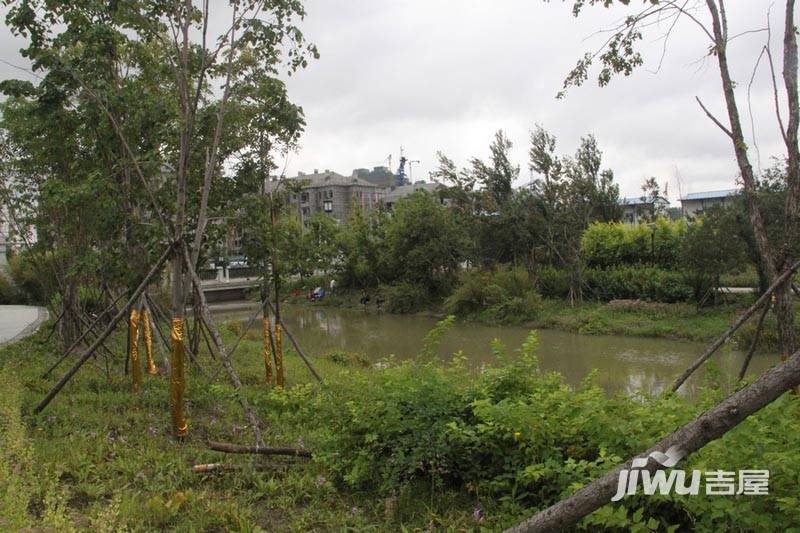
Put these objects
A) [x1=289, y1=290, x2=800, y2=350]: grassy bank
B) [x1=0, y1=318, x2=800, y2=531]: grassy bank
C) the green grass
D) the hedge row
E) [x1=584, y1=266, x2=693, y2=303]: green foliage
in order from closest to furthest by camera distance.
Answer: [x1=0, y1=318, x2=800, y2=531]: grassy bank → the green grass → [x1=289, y1=290, x2=800, y2=350]: grassy bank → [x1=584, y1=266, x2=693, y2=303]: green foliage → the hedge row

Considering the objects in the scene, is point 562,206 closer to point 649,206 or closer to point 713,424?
point 649,206

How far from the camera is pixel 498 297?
2234cm

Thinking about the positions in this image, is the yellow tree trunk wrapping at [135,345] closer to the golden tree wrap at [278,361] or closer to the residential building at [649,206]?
the golden tree wrap at [278,361]

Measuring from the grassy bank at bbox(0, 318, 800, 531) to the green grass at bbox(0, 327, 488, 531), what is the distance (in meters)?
0.01

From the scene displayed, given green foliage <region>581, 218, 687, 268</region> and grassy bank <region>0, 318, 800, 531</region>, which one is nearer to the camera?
grassy bank <region>0, 318, 800, 531</region>

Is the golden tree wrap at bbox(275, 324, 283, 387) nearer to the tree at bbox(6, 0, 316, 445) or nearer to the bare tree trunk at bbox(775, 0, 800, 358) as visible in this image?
the tree at bbox(6, 0, 316, 445)

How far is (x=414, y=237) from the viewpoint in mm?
26938

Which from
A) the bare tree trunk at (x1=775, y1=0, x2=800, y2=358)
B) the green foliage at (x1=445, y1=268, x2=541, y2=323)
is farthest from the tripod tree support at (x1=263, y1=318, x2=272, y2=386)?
the green foliage at (x1=445, y1=268, x2=541, y2=323)

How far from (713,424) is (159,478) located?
3.35 metres

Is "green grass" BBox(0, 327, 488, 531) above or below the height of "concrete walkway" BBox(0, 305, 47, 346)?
below

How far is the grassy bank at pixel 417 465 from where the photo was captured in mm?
2697

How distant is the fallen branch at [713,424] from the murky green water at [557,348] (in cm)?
726

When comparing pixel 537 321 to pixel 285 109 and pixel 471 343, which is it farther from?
pixel 285 109

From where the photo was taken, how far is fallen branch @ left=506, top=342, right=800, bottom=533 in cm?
188
